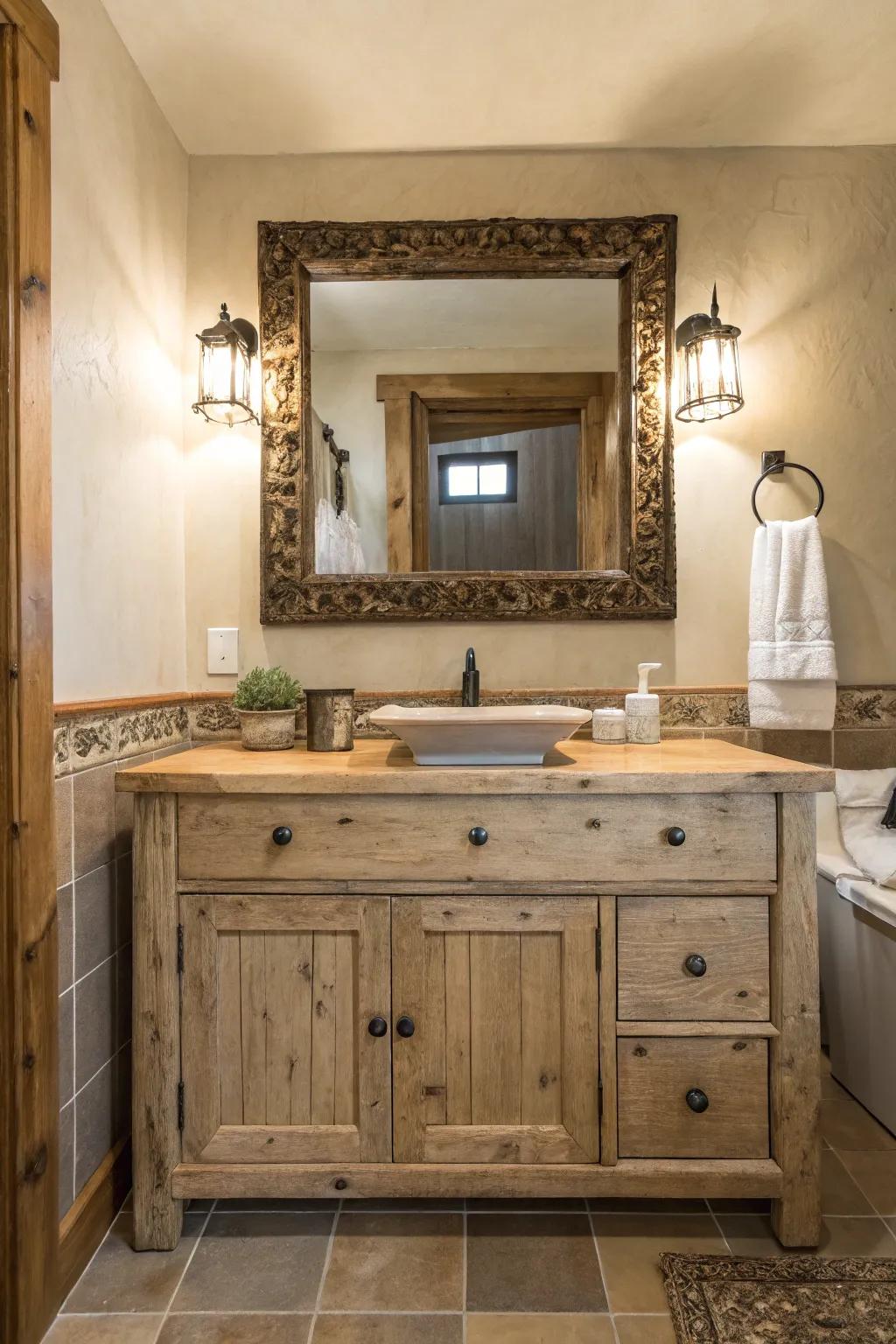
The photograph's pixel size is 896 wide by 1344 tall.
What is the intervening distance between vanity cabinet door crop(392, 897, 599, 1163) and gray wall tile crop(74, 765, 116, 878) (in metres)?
0.57

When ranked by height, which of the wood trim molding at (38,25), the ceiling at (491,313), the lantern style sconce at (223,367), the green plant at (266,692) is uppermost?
the wood trim molding at (38,25)

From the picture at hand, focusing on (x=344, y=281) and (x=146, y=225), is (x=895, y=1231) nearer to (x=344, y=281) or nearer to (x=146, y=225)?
(x=344, y=281)

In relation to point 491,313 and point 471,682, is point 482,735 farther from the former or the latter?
point 491,313

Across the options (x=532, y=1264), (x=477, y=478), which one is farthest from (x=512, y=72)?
(x=532, y=1264)

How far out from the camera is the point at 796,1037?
4.11 ft

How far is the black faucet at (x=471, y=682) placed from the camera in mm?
1675

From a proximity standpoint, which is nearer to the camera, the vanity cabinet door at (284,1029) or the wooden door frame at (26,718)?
the wooden door frame at (26,718)

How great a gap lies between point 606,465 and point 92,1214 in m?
1.86

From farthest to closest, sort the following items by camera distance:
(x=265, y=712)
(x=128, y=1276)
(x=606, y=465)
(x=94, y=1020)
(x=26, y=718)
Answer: (x=606, y=465)
(x=265, y=712)
(x=94, y=1020)
(x=128, y=1276)
(x=26, y=718)

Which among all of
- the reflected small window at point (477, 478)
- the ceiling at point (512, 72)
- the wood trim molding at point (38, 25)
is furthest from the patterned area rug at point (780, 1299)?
the ceiling at point (512, 72)

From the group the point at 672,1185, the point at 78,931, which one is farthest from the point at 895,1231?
the point at 78,931

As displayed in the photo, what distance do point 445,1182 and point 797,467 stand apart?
1733 mm

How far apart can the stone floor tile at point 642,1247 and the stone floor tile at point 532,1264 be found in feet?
0.08

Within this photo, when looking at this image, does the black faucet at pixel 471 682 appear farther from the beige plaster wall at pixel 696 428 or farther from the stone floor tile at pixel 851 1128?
the stone floor tile at pixel 851 1128
